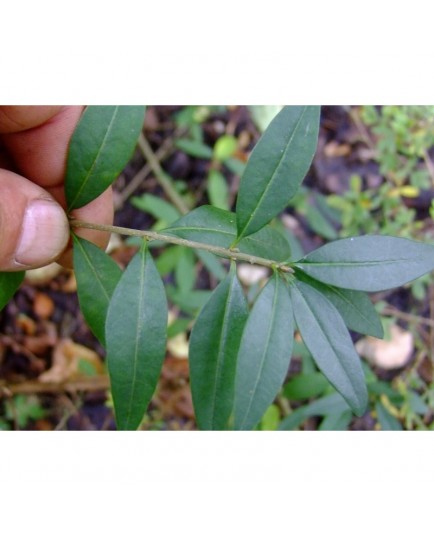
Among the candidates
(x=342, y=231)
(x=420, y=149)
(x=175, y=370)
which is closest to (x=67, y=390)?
(x=175, y=370)

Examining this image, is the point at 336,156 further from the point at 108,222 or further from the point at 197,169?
the point at 108,222

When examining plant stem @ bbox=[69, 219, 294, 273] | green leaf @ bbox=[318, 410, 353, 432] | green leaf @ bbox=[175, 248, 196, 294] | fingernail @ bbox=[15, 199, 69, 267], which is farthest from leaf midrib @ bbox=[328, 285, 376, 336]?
green leaf @ bbox=[175, 248, 196, 294]

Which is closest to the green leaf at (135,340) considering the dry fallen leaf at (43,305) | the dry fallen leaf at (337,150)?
the dry fallen leaf at (43,305)

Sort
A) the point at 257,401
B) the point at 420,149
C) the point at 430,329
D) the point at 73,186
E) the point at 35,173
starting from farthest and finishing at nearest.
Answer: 1. the point at 430,329
2. the point at 420,149
3. the point at 35,173
4. the point at 73,186
5. the point at 257,401

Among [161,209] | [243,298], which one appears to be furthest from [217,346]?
[161,209]

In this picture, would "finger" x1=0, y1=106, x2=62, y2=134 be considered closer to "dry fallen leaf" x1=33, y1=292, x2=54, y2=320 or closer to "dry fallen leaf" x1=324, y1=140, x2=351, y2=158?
"dry fallen leaf" x1=33, y1=292, x2=54, y2=320

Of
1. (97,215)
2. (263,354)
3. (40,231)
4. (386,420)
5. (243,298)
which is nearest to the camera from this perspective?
(263,354)

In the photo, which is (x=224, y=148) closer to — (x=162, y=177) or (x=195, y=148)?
(x=195, y=148)
